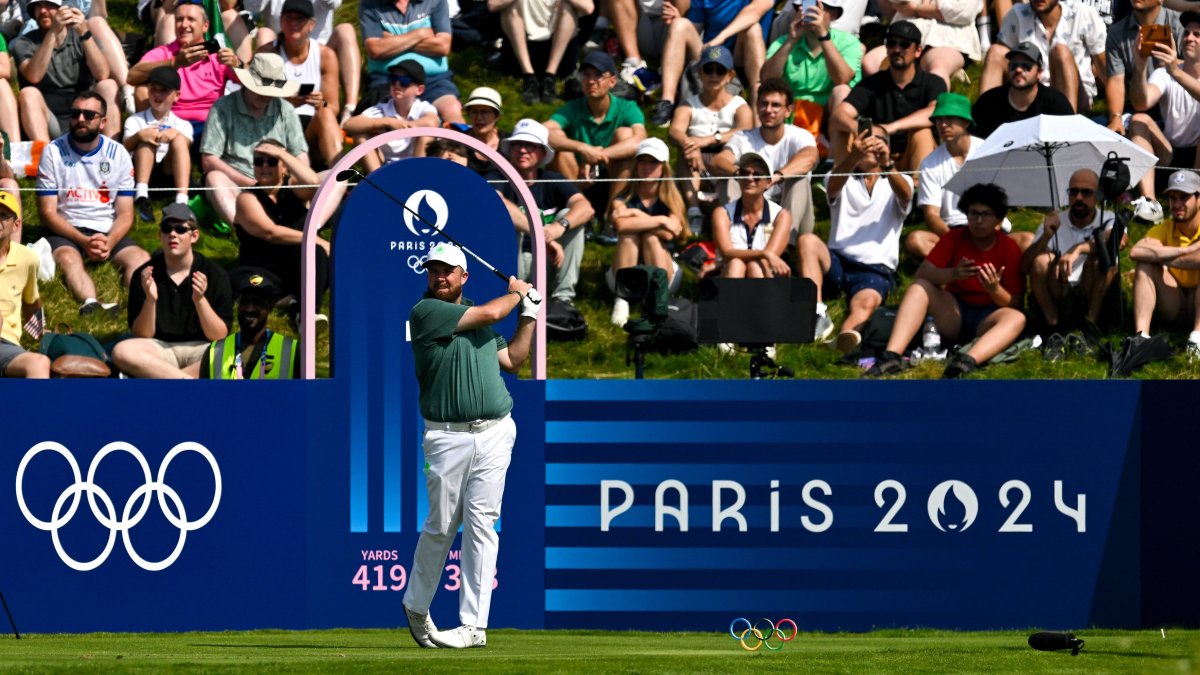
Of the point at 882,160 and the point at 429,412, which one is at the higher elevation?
the point at 882,160

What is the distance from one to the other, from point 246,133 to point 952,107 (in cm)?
532

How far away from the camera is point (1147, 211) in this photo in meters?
15.0

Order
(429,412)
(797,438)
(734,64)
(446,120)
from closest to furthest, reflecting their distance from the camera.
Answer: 1. (429,412)
2. (797,438)
3. (446,120)
4. (734,64)

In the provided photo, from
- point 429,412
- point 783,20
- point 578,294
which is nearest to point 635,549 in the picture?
point 429,412

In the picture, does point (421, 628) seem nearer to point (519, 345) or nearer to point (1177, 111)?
point (519, 345)

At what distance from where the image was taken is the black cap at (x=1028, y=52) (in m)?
15.4

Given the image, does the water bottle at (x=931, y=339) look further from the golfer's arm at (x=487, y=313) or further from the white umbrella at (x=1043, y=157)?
the golfer's arm at (x=487, y=313)

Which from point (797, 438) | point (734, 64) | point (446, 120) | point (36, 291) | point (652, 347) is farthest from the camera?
point (734, 64)

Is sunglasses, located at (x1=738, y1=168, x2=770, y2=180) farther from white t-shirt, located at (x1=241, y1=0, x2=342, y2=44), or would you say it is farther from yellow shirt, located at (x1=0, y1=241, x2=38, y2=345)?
yellow shirt, located at (x1=0, y1=241, x2=38, y2=345)

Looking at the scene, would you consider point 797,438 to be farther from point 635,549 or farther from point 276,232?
point 276,232

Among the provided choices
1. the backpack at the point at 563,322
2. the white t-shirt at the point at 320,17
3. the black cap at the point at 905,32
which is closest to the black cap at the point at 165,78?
the white t-shirt at the point at 320,17

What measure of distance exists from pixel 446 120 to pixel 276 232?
7.42 ft

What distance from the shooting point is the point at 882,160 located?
49.0ft

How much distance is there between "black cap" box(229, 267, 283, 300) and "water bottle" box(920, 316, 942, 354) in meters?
4.41
